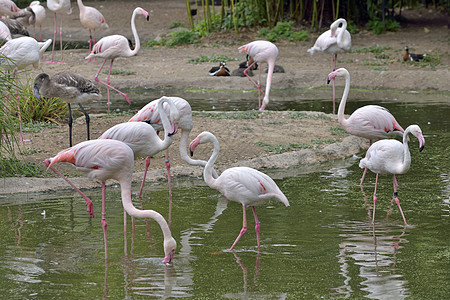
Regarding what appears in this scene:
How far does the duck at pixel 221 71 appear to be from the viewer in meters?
13.7

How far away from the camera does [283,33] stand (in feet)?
58.3

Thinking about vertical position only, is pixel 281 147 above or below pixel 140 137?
below

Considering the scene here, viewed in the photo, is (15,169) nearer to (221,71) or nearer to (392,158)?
(392,158)

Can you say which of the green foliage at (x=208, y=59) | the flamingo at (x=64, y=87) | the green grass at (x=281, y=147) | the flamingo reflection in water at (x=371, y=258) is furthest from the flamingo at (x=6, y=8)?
the flamingo reflection in water at (x=371, y=258)

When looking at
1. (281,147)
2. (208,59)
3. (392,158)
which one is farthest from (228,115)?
(208,59)

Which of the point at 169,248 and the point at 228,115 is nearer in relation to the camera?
the point at 169,248

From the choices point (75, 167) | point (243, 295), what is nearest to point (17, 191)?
point (75, 167)

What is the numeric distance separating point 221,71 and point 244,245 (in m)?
8.51

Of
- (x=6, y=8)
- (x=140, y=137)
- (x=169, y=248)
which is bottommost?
(x=169, y=248)

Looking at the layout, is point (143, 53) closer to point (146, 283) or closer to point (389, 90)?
point (389, 90)

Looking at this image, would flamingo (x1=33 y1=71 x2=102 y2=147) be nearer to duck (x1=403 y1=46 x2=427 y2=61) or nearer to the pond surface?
the pond surface

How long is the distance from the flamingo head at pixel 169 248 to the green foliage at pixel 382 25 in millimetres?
14831

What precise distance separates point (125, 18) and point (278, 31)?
6.05m

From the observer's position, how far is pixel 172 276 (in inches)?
190
